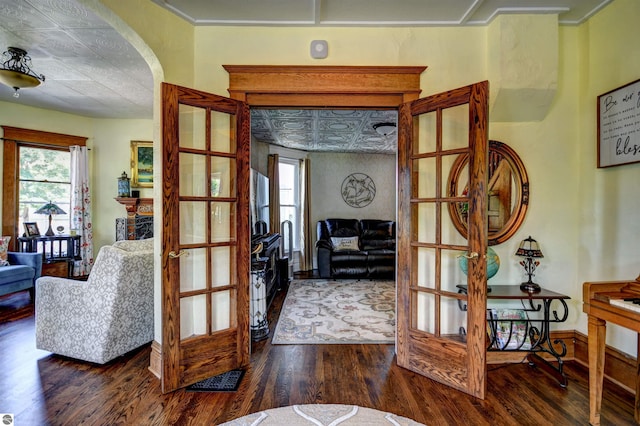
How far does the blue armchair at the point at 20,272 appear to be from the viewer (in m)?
3.63

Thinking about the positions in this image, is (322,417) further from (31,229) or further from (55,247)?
(31,229)

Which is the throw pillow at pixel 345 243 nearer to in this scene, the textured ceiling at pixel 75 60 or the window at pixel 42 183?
the textured ceiling at pixel 75 60

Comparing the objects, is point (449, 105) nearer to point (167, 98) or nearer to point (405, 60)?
point (405, 60)

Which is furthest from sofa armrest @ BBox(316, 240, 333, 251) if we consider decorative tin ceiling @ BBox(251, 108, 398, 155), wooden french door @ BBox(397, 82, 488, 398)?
wooden french door @ BBox(397, 82, 488, 398)

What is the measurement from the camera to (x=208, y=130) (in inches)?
89.9

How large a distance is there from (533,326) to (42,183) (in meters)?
6.88

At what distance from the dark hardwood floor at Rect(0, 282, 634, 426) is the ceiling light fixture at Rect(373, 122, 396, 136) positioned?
123 inches

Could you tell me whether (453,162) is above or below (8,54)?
below

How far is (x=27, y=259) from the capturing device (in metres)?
3.97

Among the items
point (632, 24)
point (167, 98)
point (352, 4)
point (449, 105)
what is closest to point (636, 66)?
point (632, 24)

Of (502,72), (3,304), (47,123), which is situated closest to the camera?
(502,72)

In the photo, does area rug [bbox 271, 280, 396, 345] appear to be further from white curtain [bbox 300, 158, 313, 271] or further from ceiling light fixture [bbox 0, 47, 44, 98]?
ceiling light fixture [bbox 0, 47, 44, 98]

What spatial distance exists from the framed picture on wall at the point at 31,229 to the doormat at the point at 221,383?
4170 millimetres

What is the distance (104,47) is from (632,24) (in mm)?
4484
